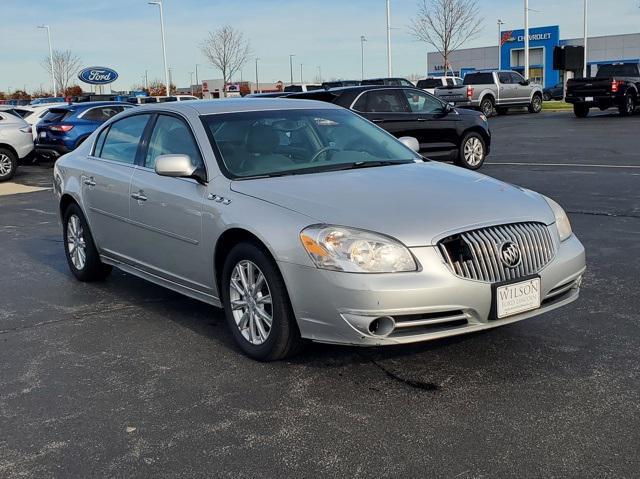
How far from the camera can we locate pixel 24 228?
10180 millimetres

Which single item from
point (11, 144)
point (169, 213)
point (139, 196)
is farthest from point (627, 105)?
→ point (169, 213)

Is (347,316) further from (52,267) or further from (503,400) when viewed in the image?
(52,267)

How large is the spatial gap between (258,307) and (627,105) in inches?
1041

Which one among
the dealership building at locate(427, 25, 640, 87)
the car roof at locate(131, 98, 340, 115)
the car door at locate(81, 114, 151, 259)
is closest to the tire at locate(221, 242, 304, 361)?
the car roof at locate(131, 98, 340, 115)

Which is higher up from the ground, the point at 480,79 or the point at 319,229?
the point at 480,79

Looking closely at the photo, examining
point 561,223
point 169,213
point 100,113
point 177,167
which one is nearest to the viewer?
point 561,223

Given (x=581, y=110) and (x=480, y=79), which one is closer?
(x=581, y=110)

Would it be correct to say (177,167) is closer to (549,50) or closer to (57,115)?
(57,115)

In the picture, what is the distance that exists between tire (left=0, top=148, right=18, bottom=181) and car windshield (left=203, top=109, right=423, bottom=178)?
13073 millimetres

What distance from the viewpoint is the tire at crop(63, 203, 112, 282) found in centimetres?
668

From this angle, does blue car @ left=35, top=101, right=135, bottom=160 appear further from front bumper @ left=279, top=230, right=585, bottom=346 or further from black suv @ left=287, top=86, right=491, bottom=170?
front bumper @ left=279, top=230, right=585, bottom=346

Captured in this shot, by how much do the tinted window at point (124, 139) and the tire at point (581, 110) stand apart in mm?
24813

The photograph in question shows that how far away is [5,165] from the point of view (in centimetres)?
1709

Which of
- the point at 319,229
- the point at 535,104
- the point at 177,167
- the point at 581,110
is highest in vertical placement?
the point at 177,167
